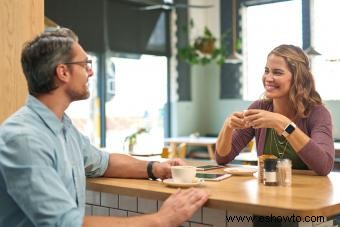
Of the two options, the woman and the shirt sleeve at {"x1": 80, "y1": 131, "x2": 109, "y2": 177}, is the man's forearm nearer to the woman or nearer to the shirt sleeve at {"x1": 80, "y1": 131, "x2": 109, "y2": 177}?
the shirt sleeve at {"x1": 80, "y1": 131, "x2": 109, "y2": 177}

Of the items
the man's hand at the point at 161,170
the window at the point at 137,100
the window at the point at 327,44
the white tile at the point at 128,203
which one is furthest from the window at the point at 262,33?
the man's hand at the point at 161,170

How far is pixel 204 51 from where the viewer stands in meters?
7.32

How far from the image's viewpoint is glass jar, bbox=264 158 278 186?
1599 millimetres

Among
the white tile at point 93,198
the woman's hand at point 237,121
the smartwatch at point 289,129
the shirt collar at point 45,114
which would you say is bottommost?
the white tile at point 93,198

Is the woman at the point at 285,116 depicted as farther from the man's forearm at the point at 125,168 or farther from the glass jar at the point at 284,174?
the man's forearm at the point at 125,168

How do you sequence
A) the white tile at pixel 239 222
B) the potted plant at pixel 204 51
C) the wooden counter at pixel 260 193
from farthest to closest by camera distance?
the potted plant at pixel 204 51, the white tile at pixel 239 222, the wooden counter at pixel 260 193

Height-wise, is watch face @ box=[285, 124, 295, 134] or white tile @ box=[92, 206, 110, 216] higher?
watch face @ box=[285, 124, 295, 134]

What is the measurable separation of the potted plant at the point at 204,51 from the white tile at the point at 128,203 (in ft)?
18.0

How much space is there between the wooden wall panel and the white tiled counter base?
546mm

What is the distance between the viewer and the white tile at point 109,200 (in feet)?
6.70

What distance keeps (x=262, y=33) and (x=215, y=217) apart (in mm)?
6240

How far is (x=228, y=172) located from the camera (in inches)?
75.9

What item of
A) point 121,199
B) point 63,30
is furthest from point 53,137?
point 121,199

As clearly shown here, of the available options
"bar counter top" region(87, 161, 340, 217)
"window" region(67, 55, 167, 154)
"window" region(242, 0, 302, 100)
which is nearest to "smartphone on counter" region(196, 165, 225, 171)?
"bar counter top" region(87, 161, 340, 217)
